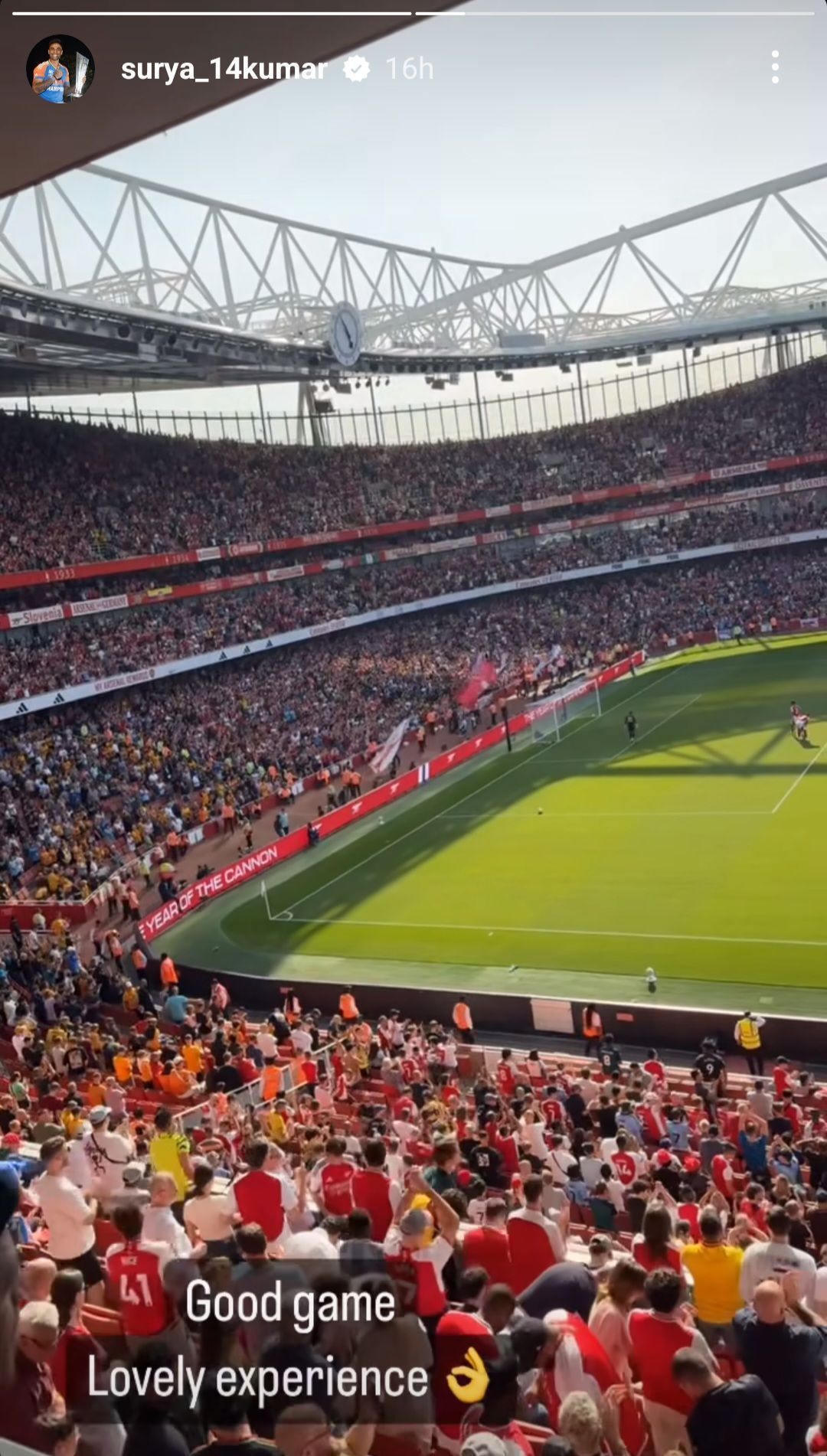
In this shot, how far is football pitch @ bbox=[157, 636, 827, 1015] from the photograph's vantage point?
22219 mm

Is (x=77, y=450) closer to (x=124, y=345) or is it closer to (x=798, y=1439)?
(x=124, y=345)

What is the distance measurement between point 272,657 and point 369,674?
4270mm

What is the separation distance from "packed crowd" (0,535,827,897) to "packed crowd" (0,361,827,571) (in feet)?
19.6

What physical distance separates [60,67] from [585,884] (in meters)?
A: 25.2

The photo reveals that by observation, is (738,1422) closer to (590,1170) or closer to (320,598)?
(590,1170)

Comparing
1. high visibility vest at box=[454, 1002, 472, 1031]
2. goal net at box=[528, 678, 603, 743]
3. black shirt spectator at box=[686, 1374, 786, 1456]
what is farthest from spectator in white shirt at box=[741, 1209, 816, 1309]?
goal net at box=[528, 678, 603, 743]

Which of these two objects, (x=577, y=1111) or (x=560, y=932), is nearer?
(x=577, y=1111)

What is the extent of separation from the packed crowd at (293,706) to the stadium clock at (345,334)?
12825mm

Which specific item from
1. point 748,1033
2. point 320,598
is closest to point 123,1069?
point 748,1033

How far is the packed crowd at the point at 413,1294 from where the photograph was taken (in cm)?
369

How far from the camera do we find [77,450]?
49375 mm

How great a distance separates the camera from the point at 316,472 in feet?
207

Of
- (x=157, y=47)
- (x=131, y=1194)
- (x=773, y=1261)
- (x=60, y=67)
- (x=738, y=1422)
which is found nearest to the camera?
(x=157, y=47)

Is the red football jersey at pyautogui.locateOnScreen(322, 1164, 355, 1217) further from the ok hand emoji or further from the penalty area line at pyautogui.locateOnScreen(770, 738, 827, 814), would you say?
the penalty area line at pyautogui.locateOnScreen(770, 738, 827, 814)
